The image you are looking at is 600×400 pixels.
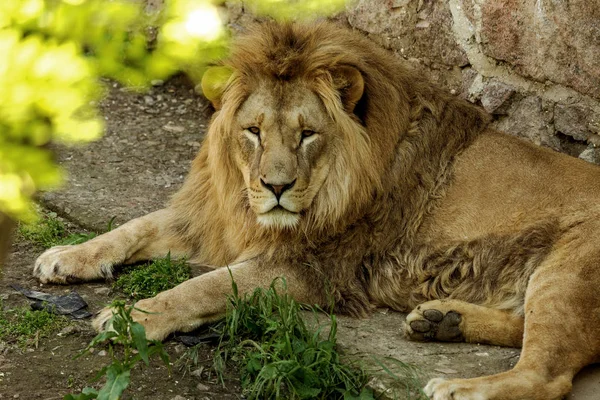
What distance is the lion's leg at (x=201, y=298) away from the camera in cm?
380

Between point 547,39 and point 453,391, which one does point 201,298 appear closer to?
Result: point 453,391

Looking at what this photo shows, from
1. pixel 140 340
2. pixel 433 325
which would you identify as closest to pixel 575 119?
pixel 433 325

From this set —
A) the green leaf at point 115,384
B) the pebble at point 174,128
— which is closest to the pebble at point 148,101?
the pebble at point 174,128

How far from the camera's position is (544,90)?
477cm

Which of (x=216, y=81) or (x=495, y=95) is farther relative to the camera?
(x=495, y=95)

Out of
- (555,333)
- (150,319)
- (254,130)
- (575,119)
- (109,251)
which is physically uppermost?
(575,119)

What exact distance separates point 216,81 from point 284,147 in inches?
22.2

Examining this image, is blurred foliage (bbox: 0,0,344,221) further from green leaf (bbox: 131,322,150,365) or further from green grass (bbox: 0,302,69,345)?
green grass (bbox: 0,302,69,345)

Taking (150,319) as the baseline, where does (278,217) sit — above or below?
above

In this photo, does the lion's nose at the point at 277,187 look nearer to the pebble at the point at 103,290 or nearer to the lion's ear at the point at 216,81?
the lion's ear at the point at 216,81

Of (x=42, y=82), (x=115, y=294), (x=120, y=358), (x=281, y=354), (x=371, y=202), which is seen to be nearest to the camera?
(x=42, y=82)

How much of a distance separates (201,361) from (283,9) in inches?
115

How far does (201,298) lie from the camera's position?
154 inches

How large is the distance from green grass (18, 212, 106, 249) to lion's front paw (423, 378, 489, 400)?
216cm
